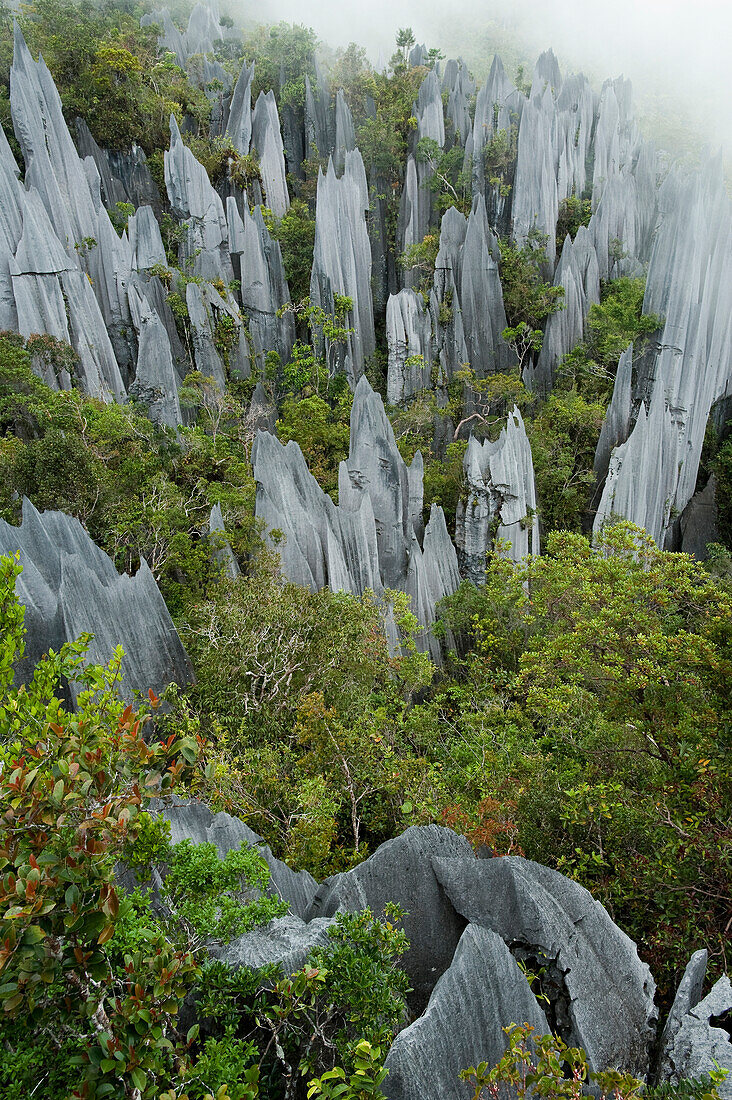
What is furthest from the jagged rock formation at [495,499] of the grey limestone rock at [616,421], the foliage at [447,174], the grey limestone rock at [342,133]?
the grey limestone rock at [342,133]

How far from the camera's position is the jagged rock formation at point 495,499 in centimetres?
1925

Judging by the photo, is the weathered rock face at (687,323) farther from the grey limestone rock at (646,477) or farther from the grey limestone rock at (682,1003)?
the grey limestone rock at (682,1003)

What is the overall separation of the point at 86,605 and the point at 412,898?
6467 mm

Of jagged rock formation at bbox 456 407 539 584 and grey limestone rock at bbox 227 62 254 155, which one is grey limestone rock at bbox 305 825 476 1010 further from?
grey limestone rock at bbox 227 62 254 155

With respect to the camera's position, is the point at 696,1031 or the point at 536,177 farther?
the point at 536,177

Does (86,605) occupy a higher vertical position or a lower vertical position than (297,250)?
lower

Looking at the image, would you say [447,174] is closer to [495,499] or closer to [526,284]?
[526,284]

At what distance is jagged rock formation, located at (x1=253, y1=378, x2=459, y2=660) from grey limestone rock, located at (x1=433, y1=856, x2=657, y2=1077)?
32.0 feet

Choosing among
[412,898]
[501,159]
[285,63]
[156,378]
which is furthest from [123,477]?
[285,63]

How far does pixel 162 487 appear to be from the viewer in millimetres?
13992

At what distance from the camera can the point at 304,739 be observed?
9148mm

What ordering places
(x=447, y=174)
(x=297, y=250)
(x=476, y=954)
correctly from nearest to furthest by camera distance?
(x=476, y=954) < (x=297, y=250) < (x=447, y=174)

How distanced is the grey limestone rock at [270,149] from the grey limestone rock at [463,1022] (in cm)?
3408

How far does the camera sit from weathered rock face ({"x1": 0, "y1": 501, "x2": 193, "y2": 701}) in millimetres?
8445
